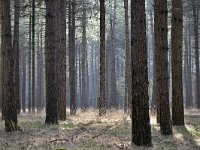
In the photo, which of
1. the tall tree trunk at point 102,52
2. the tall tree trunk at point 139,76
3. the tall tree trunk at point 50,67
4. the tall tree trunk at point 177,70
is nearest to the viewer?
the tall tree trunk at point 139,76

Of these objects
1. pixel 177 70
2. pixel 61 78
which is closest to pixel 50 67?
pixel 61 78

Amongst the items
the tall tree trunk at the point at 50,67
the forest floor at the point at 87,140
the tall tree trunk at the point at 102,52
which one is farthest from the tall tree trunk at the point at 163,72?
the tall tree trunk at the point at 102,52

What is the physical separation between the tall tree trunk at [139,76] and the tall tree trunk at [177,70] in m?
5.18

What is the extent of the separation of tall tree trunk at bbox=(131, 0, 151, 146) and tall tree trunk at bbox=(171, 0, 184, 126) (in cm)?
518

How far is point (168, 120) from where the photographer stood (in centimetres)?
1230

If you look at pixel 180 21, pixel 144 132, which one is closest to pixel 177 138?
pixel 144 132

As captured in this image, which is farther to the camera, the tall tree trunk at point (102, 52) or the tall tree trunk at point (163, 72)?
the tall tree trunk at point (102, 52)

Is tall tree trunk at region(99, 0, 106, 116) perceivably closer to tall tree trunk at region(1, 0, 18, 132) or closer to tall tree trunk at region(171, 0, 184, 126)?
tall tree trunk at region(171, 0, 184, 126)

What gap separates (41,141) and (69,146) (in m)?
1.15

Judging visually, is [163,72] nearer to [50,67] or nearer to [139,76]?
[139,76]

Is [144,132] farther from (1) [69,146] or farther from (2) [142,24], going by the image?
(2) [142,24]

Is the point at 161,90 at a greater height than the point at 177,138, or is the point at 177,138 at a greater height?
the point at 161,90

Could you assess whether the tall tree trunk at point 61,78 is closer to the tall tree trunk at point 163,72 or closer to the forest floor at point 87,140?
the forest floor at point 87,140

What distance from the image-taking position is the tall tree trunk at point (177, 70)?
14734mm
